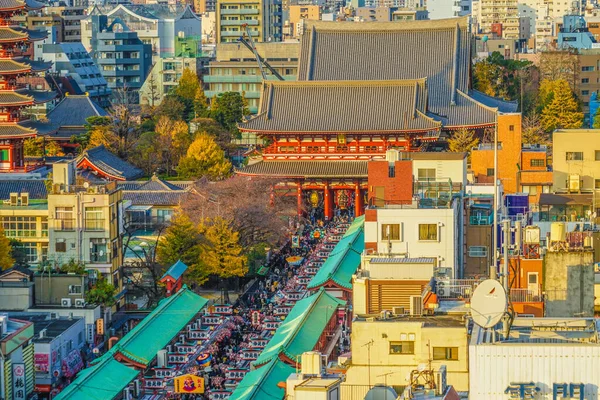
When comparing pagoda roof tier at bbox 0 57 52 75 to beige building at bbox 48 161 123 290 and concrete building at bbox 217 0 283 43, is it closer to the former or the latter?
beige building at bbox 48 161 123 290

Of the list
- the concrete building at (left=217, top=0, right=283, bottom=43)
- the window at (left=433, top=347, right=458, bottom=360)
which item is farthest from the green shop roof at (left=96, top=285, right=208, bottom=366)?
the concrete building at (left=217, top=0, right=283, bottom=43)

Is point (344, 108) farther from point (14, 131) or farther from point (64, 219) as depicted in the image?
point (64, 219)

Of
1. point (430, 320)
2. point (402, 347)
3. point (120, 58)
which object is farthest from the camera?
point (120, 58)

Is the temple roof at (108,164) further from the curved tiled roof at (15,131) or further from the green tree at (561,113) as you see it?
the green tree at (561,113)

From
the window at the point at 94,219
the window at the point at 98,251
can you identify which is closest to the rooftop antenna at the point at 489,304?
the window at the point at 94,219

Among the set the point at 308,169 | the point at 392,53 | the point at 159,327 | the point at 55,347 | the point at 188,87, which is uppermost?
the point at 392,53

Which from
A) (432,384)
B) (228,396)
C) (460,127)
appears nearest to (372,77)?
(460,127)

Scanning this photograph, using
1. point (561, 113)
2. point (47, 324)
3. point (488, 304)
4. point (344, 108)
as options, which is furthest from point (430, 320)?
point (561, 113)
